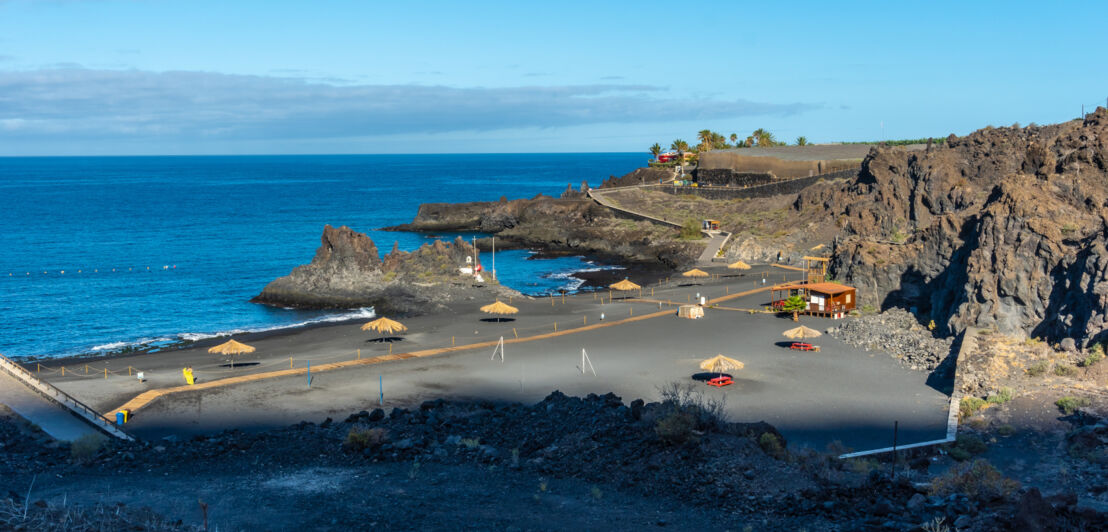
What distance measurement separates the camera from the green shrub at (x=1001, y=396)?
28531mm

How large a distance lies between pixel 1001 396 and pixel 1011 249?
11784 millimetres

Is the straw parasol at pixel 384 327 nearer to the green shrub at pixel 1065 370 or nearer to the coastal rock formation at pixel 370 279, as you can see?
the coastal rock formation at pixel 370 279

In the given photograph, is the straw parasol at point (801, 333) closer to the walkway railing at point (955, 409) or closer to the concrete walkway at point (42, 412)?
the walkway railing at point (955, 409)

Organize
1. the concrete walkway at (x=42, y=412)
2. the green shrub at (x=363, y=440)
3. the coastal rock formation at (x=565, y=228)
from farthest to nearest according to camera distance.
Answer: the coastal rock formation at (x=565, y=228), the concrete walkway at (x=42, y=412), the green shrub at (x=363, y=440)

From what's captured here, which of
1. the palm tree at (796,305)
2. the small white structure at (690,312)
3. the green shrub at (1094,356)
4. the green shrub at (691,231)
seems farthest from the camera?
the green shrub at (691,231)

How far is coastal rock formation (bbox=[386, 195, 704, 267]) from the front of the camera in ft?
285

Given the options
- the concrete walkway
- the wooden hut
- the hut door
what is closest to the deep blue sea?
the concrete walkway

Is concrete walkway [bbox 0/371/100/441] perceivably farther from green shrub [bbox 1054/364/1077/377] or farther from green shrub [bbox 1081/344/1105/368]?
green shrub [bbox 1081/344/1105/368]

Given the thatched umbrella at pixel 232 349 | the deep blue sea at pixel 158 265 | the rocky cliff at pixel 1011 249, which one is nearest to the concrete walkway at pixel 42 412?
the thatched umbrella at pixel 232 349

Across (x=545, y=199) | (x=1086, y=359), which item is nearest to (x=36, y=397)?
(x=1086, y=359)

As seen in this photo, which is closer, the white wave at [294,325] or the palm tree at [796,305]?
the palm tree at [796,305]

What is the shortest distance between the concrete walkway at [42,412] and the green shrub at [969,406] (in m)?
28.5

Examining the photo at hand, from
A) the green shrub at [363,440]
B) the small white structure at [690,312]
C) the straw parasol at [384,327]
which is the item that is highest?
the green shrub at [363,440]

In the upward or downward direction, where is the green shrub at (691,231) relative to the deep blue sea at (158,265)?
upward
